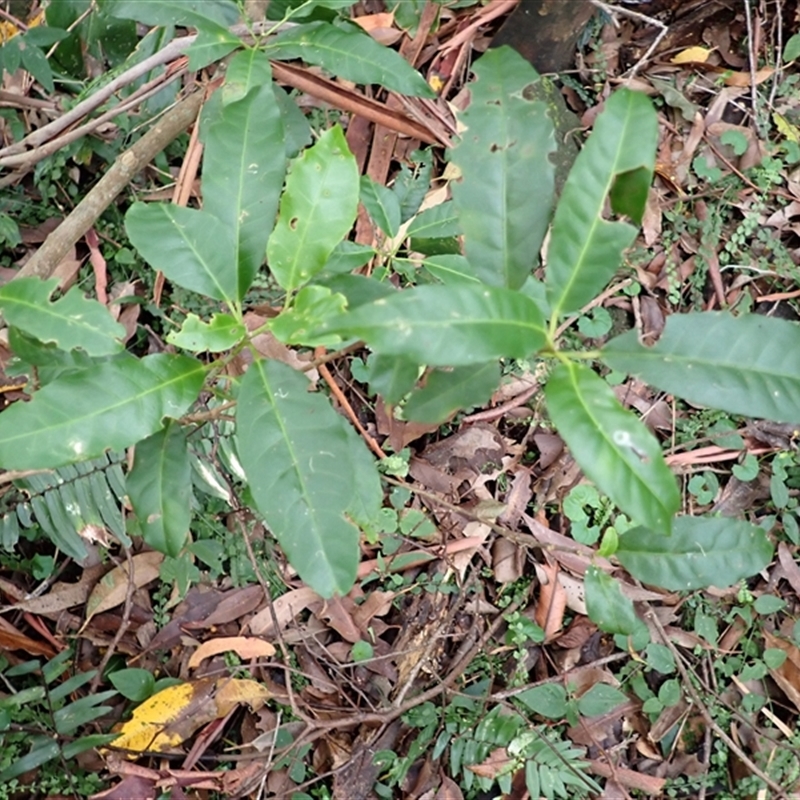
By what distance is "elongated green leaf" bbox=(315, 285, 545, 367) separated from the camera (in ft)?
2.78

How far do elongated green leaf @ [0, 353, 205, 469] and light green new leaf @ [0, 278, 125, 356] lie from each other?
0.16 feet

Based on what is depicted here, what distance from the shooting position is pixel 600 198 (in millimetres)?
1047

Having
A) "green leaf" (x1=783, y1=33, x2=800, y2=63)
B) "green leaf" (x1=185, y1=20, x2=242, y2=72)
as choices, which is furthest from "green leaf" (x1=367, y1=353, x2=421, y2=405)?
"green leaf" (x1=783, y1=33, x2=800, y2=63)

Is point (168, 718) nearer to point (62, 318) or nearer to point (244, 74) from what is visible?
point (62, 318)

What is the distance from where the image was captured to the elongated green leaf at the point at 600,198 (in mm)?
1034

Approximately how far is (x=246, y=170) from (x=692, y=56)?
2206mm

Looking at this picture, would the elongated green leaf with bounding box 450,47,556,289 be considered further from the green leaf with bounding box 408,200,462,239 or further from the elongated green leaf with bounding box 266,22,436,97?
the green leaf with bounding box 408,200,462,239

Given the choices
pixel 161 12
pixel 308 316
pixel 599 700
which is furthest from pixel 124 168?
pixel 599 700

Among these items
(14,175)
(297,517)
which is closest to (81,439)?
(297,517)

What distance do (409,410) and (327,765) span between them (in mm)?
1645

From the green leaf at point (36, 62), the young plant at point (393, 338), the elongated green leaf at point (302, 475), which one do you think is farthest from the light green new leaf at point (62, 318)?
the green leaf at point (36, 62)

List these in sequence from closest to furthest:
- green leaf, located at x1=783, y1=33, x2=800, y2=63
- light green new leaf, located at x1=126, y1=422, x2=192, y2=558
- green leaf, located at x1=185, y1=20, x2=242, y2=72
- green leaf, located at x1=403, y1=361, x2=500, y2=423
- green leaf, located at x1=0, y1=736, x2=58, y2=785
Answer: green leaf, located at x1=403, y1=361, x2=500, y2=423, light green new leaf, located at x1=126, y1=422, x2=192, y2=558, green leaf, located at x1=185, y1=20, x2=242, y2=72, green leaf, located at x1=0, y1=736, x2=58, y2=785, green leaf, located at x1=783, y1=33, x2=800, y2=63

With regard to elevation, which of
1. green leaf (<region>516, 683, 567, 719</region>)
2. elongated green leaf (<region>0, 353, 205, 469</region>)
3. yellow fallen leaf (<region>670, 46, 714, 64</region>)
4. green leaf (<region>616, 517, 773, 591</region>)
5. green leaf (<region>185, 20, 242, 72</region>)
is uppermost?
green leaf (<region>185, 20, 242, 72</region>)

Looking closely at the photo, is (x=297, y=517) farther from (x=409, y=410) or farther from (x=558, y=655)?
(x=558, y=655)
